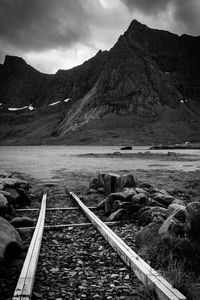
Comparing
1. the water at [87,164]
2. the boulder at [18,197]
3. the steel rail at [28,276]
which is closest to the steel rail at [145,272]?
the steel rail at [28,276]

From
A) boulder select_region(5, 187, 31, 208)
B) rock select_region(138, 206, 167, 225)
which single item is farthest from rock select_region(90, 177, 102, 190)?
rock select_region(138, 206, 167, 225)

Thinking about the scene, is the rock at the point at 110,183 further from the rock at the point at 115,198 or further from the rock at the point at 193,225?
the rock at the point at 193,225

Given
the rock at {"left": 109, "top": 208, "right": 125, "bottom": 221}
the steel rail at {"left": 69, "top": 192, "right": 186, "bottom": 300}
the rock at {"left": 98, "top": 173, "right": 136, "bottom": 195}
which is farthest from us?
the rock at {"left": 98, "top": 173, "right": 136, "bottom": 195}

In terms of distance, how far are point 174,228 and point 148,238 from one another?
0.90 m

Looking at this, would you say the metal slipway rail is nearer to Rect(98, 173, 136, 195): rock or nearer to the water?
Rect(98, 173, 136, 195): rock

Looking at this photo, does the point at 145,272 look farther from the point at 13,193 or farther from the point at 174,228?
the point at 13,193

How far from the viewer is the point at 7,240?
536 cm

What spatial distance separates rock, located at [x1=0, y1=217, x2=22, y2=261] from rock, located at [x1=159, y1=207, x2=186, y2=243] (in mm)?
2827

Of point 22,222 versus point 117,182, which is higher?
point 117,182

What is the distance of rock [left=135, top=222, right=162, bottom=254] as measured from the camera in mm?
5585

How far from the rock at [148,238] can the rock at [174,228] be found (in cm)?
31

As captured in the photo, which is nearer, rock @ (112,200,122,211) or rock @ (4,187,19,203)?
rock @ (112,200,122,211)

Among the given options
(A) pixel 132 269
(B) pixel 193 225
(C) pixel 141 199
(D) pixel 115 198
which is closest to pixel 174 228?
(B) pixel 193 225

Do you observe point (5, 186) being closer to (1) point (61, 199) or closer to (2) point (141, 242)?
(1) point (61, 199)
